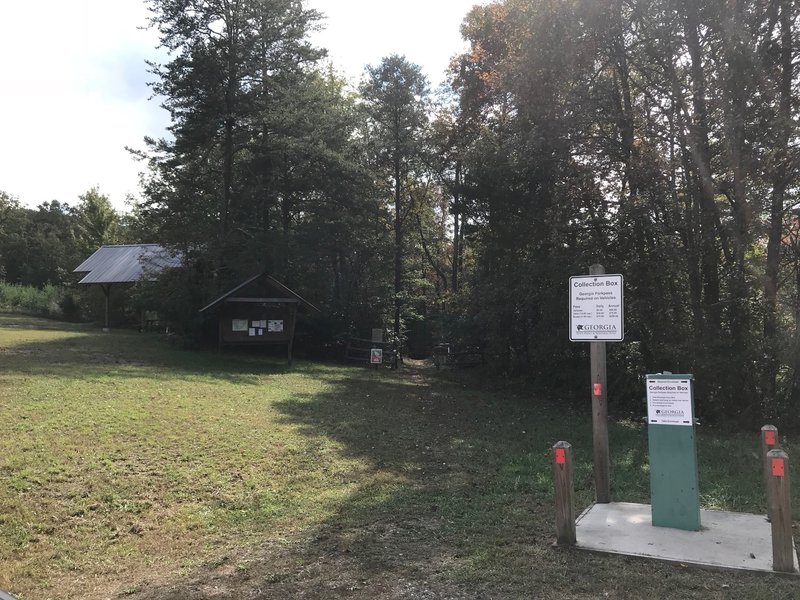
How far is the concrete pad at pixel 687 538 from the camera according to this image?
4332 millimetres

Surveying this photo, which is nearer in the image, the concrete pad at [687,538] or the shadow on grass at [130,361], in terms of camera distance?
the concrete pad at [687,538]

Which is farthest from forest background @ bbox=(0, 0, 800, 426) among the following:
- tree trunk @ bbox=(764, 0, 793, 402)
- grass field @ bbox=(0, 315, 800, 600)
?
grass field @ bbox=(0, 315, 800, 600)

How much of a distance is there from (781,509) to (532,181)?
12944mm

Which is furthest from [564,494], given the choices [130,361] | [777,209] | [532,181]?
[130,361]

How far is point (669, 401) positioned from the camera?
507 cm

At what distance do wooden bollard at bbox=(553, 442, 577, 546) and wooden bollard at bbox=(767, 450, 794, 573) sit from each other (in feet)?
4.66

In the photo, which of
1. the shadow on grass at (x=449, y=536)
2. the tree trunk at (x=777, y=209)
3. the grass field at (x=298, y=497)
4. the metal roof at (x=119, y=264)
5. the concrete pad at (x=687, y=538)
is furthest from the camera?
the metal roof at (x=119, y=264)

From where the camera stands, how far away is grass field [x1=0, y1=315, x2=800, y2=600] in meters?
4.20

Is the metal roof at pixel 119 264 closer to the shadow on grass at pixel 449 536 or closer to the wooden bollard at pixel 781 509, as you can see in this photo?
the shadow on grass at pixel 449 536

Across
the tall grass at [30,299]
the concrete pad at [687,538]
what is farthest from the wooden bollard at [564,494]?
the tall grass at [30,299]

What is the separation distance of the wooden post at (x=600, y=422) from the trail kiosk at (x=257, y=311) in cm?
1475

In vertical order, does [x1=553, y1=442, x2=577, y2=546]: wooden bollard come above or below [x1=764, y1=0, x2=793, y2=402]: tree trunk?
below

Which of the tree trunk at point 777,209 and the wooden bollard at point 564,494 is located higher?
the tree trunk at point 777,209

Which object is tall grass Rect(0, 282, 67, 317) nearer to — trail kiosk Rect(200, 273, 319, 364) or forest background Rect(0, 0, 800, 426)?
forest background Rect(0, 0, 800, 426)
